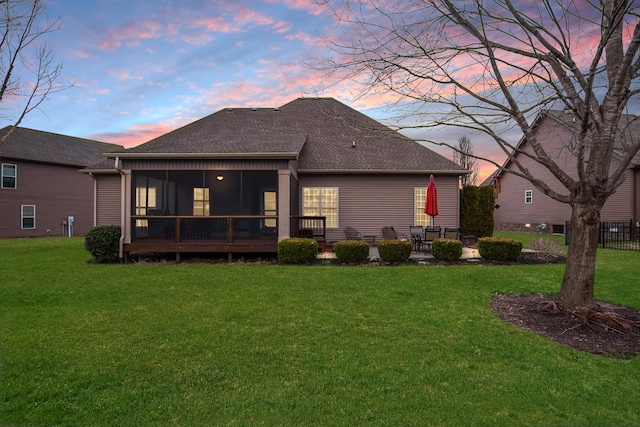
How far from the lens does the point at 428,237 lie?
40.3ft

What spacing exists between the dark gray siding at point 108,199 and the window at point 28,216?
11793 mm

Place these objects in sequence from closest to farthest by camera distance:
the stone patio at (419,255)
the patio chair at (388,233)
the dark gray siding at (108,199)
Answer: the stone patio at (419,255), the patio chair at (388,233), the dark gray siding at (108,199)

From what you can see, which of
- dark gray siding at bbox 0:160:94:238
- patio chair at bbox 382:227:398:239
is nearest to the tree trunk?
patio chair at bbox 382:227:398:239

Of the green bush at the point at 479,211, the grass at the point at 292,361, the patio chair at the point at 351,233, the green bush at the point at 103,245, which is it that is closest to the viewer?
the grass at the point at 292,361

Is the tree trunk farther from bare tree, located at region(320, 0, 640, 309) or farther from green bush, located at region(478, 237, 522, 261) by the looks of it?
green bush, located at region(478, 237, 522, 261)

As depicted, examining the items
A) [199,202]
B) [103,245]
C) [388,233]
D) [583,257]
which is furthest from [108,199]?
[583,257]

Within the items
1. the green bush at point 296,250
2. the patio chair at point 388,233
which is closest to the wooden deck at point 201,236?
the green bush at point 296,250

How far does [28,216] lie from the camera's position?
23.4 metres

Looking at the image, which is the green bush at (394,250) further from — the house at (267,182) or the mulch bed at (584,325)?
the mulch bed at (584,325)

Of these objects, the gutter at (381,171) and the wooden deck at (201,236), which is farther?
the gutter at (381,171)

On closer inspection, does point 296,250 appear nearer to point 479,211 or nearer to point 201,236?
point 201,236

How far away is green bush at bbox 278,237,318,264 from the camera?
10.8 meters

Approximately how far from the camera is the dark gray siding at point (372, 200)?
589 inches

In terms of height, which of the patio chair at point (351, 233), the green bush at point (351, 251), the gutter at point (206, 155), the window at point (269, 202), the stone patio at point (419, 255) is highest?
the gutter at point (206, 155)
